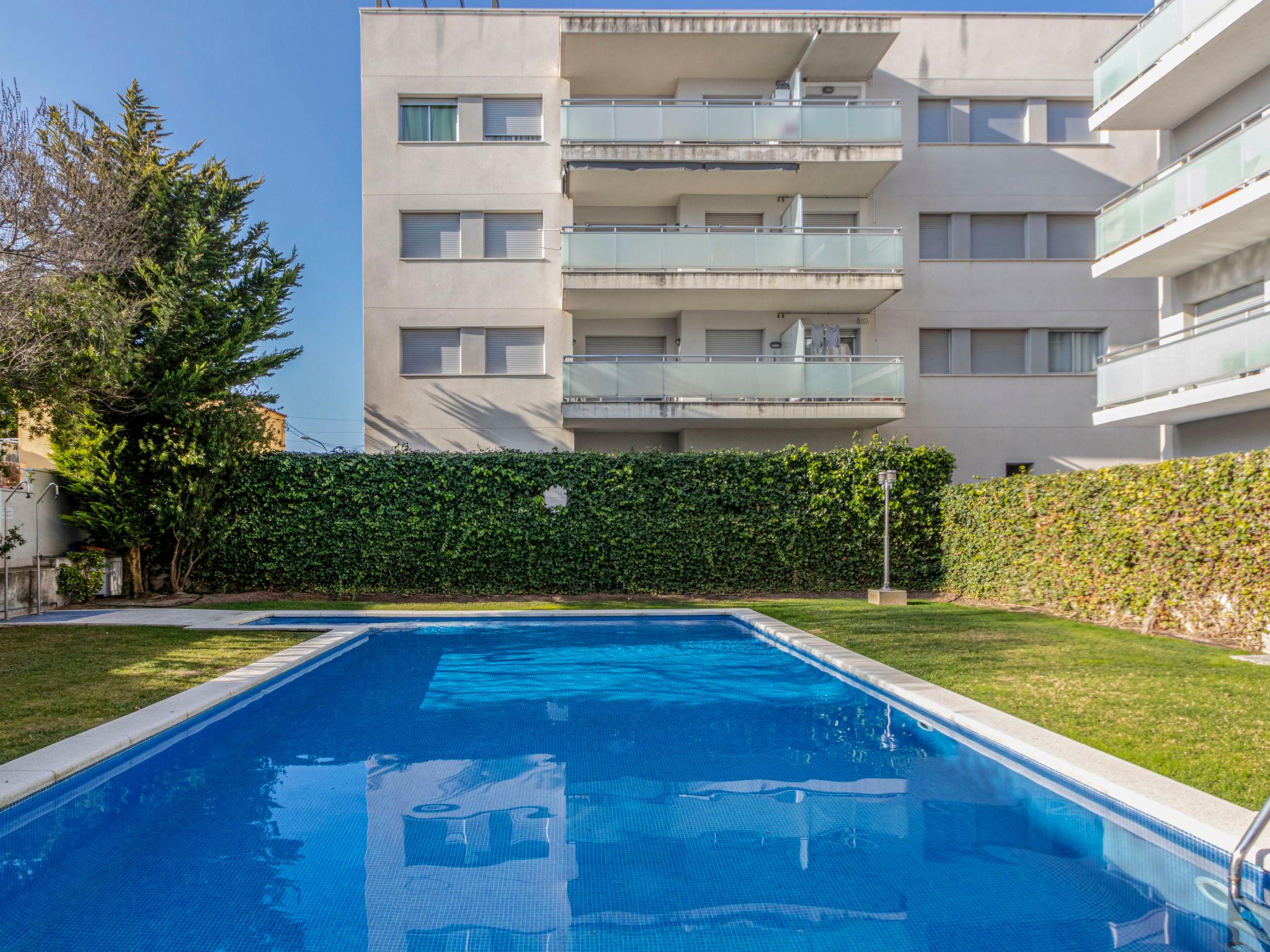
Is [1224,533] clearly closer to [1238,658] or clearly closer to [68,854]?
[1238,658]

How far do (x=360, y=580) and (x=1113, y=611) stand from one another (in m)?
13.0

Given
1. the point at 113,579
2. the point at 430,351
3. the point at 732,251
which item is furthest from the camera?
the point at 430,351

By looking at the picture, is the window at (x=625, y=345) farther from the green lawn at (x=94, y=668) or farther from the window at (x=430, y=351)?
the green lawn at (x=94, y=668)

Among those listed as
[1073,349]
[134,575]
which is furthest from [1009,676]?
[134,575]

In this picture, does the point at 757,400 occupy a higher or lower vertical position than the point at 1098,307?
lower

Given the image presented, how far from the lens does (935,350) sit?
732 inches

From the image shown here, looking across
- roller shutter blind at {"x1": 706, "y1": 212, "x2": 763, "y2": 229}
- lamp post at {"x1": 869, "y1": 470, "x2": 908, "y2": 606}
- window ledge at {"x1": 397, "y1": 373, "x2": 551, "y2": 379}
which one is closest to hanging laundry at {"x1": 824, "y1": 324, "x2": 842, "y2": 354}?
roller shutter blind at {"x1": 706, "y1": 212, "x2": 763, "y2": 229}

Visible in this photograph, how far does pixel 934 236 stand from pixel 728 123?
5.79m

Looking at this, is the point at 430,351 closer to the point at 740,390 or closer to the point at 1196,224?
the point at 740,390

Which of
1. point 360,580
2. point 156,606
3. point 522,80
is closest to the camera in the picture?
point 156,606

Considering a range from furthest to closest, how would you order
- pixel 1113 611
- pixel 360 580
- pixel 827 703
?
pixel 360 580, pixel 1113 611, pixel 827 703

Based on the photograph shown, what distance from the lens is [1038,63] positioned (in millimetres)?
18719

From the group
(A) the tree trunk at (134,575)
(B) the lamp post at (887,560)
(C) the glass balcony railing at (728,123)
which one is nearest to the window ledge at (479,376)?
(C) the glass balcony railing at (728,123)

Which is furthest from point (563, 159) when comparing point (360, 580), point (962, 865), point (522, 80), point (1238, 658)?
point (962, 865)
